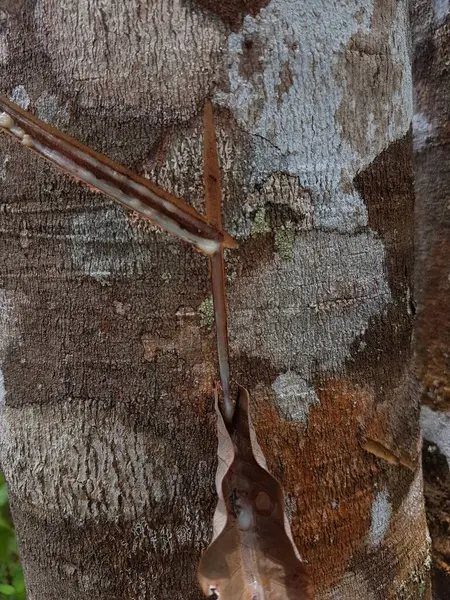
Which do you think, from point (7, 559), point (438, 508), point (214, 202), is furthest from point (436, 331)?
point (7, 559)

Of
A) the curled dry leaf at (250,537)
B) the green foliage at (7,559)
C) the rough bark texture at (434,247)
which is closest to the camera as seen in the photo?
the curled dry leaf at (250,537)

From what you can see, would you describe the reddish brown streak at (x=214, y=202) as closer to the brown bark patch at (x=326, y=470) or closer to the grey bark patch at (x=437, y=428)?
the brown bark patch at (x=326, y=470)

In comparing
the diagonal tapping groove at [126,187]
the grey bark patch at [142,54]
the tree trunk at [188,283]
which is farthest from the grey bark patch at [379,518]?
the grey bark patch at [142,54]

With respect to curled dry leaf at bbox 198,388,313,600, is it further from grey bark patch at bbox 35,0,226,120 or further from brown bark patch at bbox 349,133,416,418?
grey bark patch at bbox 35,0,226,120

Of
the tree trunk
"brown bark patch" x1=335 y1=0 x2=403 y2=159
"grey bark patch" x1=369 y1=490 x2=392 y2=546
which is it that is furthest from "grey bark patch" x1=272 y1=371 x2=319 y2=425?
"brown bark patch" x1=335 y1=0 x2=403 y2=159

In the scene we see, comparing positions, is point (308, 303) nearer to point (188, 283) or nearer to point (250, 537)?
point (188, 283)

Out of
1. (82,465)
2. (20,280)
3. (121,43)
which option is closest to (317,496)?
(82,465)

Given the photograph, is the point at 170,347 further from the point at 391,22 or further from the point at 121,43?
the point at 391,22
